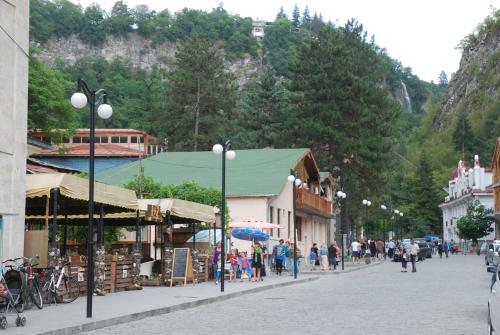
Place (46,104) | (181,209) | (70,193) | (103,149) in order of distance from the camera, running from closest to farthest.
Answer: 1. (70,193)
2. (181,209)
3. (46,104)
4. (103,149)

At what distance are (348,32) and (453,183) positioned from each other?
5285 cm

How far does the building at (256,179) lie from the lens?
168 ft

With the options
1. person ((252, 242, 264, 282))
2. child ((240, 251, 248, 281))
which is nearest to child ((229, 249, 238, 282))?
child ((240, 251, 248, 281))

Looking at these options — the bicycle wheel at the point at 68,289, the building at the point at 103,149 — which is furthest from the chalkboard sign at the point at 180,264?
the building at the point at 103,149

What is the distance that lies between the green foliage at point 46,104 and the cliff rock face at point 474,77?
107 metres

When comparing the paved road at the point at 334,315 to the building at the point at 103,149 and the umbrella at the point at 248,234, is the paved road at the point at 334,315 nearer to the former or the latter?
the umbrella at the point at 248,234

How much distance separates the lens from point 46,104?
59.3m

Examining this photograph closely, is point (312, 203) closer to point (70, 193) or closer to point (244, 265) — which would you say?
point (244, 265)

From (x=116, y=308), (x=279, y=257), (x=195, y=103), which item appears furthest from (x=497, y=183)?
(x=116, y=308)

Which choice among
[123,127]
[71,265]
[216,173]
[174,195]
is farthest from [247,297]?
[123,127]

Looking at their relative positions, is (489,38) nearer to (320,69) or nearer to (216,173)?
(320,69)

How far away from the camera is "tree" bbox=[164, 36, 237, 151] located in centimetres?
8519

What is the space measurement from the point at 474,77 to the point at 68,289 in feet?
480

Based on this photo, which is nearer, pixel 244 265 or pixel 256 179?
pixel 244 265
